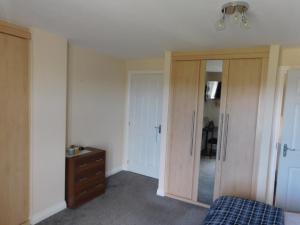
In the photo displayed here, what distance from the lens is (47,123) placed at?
8.61 feet

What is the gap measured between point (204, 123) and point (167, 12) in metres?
1.78

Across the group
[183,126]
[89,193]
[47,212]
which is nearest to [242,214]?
[183,126]

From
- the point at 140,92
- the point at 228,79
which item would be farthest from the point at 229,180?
the point at 140,92

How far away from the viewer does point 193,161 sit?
3.23m

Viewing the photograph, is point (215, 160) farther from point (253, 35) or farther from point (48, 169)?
point (48, 169)

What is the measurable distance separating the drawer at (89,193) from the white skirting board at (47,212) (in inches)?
7.3

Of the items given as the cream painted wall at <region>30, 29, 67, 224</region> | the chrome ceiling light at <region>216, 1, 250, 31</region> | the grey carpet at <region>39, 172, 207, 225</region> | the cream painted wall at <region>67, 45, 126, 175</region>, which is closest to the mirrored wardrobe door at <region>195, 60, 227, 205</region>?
the grey carpet at <region>39, 172, 207, 225</region>

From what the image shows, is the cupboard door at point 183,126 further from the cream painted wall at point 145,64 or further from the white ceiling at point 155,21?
the cream painted wall at point 145,64

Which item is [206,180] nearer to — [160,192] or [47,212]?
[160,192]

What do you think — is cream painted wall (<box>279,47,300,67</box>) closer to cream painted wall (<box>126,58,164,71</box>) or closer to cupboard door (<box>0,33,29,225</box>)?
cream painted wall (<box>126,58,164,71</box>)

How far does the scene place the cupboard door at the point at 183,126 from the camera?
10.4 ft

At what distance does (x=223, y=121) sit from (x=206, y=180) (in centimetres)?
89

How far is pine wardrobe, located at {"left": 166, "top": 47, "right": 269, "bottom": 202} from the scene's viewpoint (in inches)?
111

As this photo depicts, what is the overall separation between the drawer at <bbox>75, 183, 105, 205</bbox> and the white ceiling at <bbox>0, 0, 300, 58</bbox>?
206 cm
